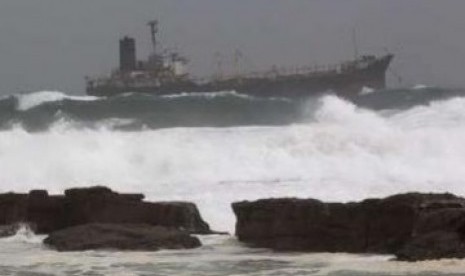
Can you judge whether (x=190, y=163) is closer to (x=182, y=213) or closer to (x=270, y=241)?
(x=182, y=213)

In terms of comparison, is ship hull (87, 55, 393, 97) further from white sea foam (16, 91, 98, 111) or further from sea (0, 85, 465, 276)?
sea (0, 85, 465, 276)

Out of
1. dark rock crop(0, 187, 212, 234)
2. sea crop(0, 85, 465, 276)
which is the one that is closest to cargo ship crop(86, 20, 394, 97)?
sea crop(0, 85, 465, 276)

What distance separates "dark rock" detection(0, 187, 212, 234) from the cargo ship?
58.9 meters

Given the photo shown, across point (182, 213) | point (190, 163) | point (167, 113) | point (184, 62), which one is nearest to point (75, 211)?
point (182, 213)

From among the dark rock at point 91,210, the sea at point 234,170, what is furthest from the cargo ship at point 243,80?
the dark rock at point 91,210

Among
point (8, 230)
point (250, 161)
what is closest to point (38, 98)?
point (250, 161)

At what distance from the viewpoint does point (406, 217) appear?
1380 cm

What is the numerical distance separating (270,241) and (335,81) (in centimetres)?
6319

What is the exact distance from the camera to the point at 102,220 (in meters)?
17.2

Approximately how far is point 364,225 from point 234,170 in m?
16.4

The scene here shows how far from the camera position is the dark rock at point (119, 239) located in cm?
1484

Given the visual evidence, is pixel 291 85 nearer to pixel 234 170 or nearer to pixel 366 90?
pixel 366 90

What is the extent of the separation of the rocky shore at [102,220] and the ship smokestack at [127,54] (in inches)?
2658

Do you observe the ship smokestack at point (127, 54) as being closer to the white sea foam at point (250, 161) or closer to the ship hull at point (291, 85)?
the ship hull at point (291, 85)
